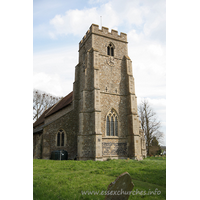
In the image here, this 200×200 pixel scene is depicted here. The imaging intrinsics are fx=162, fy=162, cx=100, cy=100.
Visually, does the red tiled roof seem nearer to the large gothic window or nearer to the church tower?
the church tower

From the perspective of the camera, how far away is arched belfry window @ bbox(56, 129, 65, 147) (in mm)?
16766

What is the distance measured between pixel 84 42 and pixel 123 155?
1351 centimetres

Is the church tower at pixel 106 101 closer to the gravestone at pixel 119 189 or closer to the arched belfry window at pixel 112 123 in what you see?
the arched belfry window at pixel 112 123

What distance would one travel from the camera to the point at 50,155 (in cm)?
1588

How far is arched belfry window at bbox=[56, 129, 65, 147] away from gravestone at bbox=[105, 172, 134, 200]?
13.6m

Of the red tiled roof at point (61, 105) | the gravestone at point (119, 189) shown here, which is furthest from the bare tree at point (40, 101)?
the gravestone at point (119, 189)

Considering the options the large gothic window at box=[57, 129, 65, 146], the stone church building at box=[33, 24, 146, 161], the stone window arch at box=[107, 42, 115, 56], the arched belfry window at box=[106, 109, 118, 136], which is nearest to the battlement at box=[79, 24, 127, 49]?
the stone church building at box=[33, 24, 146, 161]

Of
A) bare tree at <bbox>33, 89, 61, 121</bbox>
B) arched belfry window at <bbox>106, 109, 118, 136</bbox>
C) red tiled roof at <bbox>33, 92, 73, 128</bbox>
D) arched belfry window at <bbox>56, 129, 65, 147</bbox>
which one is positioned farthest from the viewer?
bare tree at <bbox>33, 89, 61, 121</bbox>

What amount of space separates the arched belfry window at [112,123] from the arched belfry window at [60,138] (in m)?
4.88

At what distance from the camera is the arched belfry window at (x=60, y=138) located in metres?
16.8

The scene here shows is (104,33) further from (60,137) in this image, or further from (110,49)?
(60,137)
